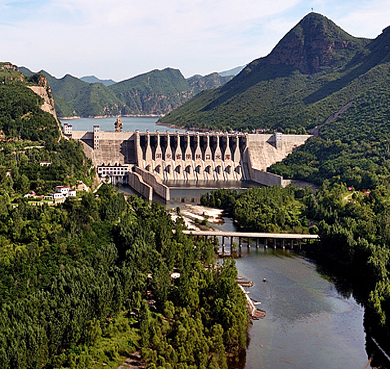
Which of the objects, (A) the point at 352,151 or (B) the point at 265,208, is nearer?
(B) the point at 265,208

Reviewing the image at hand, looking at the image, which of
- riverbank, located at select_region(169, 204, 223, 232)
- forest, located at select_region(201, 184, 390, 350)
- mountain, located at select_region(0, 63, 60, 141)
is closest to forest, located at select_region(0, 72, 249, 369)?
riverbank, located at select_region(169, 204, 223, 232)

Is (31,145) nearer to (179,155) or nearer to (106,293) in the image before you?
(179,155)

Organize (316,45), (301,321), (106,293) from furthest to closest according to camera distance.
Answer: (316,45) → (301,321) → (106,293)

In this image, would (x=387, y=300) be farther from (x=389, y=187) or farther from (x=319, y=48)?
(x=319, y=48)

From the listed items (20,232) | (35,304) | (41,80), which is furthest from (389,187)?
(41,80)

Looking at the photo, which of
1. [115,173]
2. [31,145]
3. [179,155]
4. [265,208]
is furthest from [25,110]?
[265,208]

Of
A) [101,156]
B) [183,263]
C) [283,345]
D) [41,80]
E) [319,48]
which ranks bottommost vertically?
[283,345]

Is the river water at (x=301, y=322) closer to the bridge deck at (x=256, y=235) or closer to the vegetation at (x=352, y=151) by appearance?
the bridge deck at (x=256, y=235)

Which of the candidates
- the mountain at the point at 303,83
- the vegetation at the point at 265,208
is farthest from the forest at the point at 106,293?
the mountain at the point at 303,83
